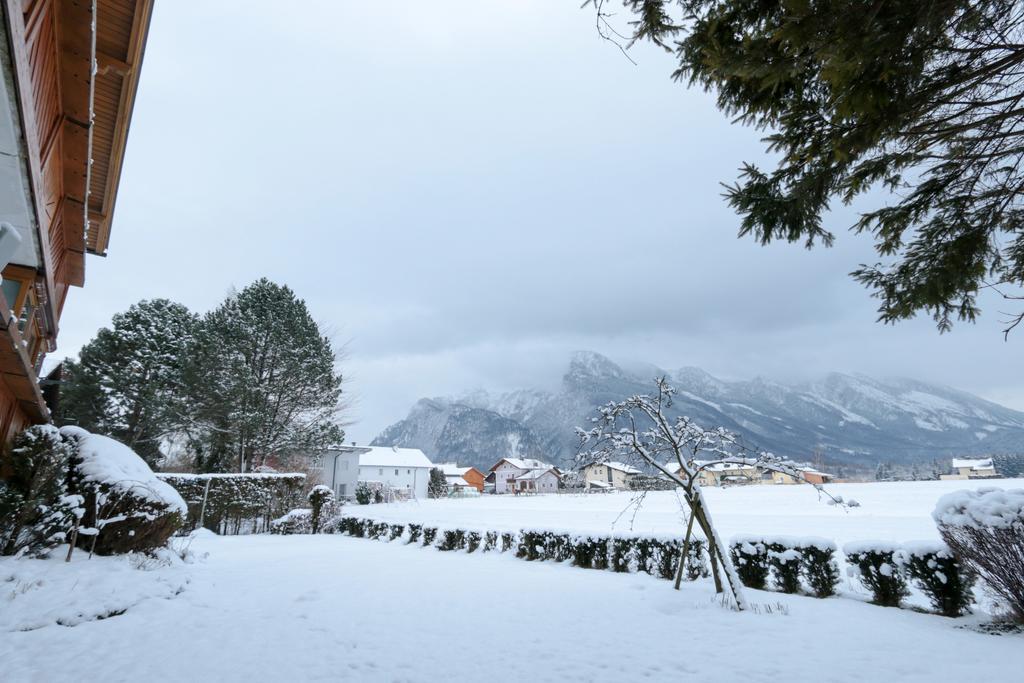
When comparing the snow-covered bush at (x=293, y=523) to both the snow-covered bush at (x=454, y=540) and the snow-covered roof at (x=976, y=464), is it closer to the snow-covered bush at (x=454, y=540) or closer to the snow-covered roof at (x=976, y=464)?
the snow-covered bush at (x=454, y=540)

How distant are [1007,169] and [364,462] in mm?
58363

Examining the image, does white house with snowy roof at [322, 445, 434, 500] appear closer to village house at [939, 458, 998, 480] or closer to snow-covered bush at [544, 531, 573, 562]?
snow-covered bush at [544, 531, 573, 562]

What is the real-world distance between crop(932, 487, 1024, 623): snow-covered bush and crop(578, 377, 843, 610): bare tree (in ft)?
6.06

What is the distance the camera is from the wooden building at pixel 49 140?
3.56 meters

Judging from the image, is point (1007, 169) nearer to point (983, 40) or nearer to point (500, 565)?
point (983, 40)

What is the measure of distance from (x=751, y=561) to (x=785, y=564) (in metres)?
0.63

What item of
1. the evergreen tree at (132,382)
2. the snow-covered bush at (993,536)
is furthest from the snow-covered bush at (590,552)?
the evergreen tree at (132,382)

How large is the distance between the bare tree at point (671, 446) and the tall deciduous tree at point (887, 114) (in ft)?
10.1

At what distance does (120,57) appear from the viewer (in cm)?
546

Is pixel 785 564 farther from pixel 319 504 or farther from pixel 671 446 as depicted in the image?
pixel 319 504

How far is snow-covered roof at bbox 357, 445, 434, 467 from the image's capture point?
2183 inches

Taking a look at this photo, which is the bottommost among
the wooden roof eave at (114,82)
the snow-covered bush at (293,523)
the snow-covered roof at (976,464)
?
the snow-covered bush at (293,523)

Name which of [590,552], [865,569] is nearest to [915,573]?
[865,569]

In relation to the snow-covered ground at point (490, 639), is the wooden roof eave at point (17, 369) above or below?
above
